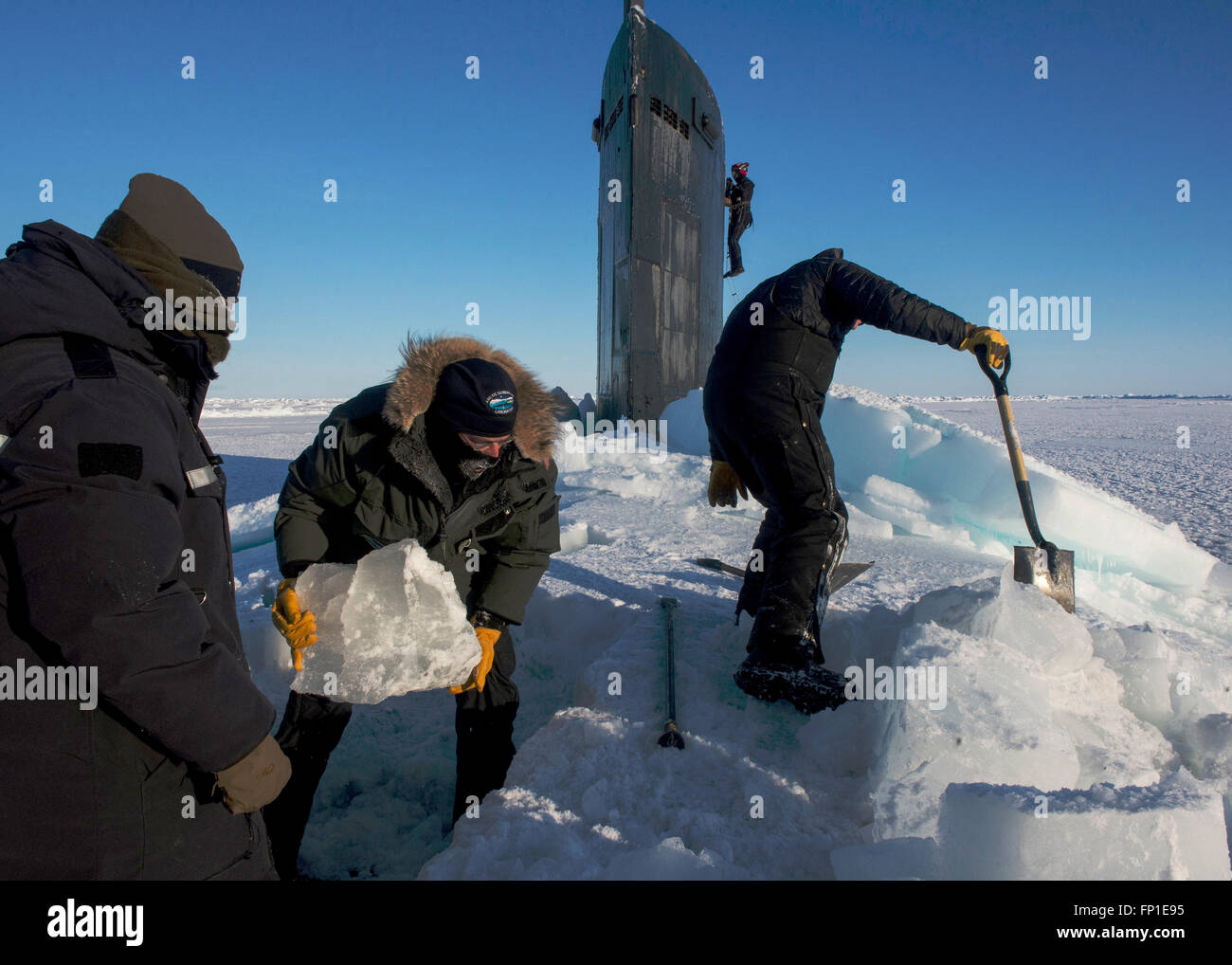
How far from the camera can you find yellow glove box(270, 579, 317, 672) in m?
1.80

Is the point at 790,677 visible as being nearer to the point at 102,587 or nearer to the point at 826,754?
the point at 826,754

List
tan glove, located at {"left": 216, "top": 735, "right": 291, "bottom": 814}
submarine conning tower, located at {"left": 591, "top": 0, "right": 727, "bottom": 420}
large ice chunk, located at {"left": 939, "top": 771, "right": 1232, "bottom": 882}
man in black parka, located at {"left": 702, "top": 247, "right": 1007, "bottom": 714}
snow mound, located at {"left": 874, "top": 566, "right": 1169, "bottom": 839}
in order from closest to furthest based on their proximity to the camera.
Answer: tan glove, located at {"left": 216, "top": 735, "right": 291, "bottom": 814} < large ice chunk, located at {"left": 939, "top": 771, "right": 1232, "bottom": 882} < snow mound, located at {"left": 874, "top": 566, "right": 1169, "bottom": 839} < man in black parka, located at {"left": 702, "top": 247, "right": 1007, "bottom": 714} < submarine conning tower, located at {"left": 591, "top": 0, "right": 727, "bottom": 420}

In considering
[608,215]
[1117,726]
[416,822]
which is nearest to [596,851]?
[416,822]

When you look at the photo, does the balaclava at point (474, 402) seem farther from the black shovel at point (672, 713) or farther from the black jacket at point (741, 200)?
the black jacket at point (741, 200)

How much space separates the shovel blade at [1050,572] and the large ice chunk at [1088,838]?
5.29 feet

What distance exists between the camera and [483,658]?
2.08 metres

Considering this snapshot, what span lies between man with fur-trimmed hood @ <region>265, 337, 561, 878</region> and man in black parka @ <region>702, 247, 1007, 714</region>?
2.60ft

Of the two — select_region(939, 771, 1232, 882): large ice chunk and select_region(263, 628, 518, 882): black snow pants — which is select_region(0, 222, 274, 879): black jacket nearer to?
select_region(263, 628, 518, 882): black snow pants

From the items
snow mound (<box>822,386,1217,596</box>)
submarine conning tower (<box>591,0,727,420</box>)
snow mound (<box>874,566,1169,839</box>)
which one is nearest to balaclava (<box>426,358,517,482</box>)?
snow mound (<box>874,566,1169,839</box>)

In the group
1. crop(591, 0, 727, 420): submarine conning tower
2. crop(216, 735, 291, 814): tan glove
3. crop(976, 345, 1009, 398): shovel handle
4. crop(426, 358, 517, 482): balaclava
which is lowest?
crop(216, 735, 291, 814): tan glove

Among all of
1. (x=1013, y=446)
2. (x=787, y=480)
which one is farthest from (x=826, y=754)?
(x=1013, y=446)

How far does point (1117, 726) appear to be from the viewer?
1932mm

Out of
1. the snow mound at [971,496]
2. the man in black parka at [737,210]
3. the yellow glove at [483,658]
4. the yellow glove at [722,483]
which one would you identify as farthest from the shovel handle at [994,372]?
the man in black parka at [737,210]

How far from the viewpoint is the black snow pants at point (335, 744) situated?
195cm
